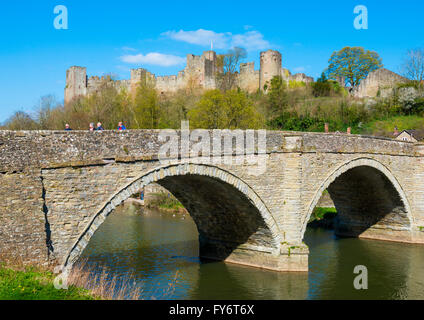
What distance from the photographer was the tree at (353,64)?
150ft

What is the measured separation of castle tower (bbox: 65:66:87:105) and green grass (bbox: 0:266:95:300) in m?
42.8

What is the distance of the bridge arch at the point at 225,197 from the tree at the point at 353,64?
35488 mm

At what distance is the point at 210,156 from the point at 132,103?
2706cm

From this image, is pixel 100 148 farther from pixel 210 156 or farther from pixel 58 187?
pixel 210 156

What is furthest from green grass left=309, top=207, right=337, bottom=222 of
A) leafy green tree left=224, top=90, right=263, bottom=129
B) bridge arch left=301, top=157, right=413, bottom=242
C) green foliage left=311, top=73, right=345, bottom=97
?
green foliage left=311, top=73, right=345, bottom=97

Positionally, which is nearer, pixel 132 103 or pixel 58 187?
pixel 58 187

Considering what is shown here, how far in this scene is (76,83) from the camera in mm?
48188

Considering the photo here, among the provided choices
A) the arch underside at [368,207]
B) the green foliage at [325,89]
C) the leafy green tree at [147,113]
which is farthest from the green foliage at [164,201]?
the green foliage at [325,89]

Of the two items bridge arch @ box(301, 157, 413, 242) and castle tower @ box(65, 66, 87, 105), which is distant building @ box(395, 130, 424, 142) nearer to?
bridge arch @ box(301, 157, 413, 242)

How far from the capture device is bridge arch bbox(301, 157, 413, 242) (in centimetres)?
1898

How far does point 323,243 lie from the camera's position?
19922 mm

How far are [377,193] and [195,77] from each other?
29.7 meters

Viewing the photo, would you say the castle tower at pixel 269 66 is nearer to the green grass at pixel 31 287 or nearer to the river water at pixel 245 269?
the river water at pixel 245 269
